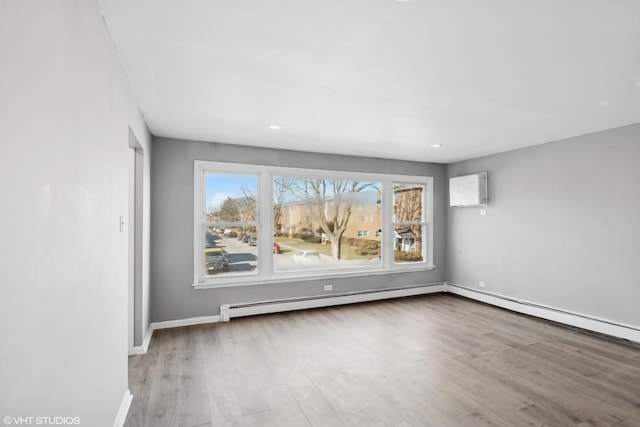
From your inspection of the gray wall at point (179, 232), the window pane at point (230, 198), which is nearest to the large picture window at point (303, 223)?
the window pane at point (230, 198)

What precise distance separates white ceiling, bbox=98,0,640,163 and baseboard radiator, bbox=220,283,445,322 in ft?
7.98

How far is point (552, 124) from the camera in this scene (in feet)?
12.0

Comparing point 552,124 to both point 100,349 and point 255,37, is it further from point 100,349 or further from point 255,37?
point 100,349

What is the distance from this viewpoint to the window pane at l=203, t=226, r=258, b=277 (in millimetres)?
4508

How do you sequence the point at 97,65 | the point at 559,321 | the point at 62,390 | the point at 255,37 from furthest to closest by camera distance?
the point at 559,321, the point at 255,37, the point at 97,65, the point at 62,390

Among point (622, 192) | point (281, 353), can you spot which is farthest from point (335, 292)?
point (622, 192)

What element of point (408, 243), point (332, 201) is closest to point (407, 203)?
point (408, 243)

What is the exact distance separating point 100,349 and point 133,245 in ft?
6.01

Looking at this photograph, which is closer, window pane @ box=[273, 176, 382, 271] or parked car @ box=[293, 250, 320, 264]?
window pane @ box=[273, 176, 382, 271]

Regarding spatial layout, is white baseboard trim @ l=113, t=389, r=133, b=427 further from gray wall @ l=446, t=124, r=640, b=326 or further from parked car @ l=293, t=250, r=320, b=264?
gray wall @ l=446, t=124, r=640, b=326

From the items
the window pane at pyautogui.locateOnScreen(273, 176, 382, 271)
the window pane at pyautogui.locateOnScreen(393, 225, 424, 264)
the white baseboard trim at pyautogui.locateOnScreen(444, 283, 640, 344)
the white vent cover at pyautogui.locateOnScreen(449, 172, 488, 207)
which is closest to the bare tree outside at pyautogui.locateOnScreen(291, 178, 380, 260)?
the window pane at pyautogui.locateOnScreen(273, 176, 382, 271)

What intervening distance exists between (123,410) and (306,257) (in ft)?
10.5

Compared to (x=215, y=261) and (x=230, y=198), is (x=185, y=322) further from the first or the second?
(x=230, y=198)

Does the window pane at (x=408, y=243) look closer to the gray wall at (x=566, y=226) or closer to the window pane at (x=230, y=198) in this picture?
the gray wall at (x=566, y=226)
